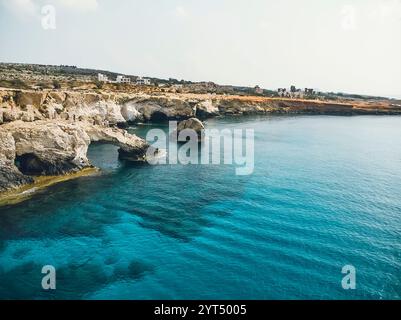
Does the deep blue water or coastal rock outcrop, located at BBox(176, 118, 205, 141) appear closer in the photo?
the deep blue water

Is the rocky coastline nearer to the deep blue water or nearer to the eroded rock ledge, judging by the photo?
the eroded rock ledge

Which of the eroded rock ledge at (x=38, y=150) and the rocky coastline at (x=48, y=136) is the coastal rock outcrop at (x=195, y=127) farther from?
the eroded rock ledge at (x=38, y=150)

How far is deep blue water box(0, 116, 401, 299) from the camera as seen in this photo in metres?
33.6

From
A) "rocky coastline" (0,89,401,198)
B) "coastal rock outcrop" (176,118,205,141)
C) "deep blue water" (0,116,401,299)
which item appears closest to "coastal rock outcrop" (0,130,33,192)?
"rocky coastline" (0,89,401,198)

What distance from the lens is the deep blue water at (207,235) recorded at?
3356cm

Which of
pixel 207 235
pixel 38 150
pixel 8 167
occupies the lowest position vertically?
pixel 207 235

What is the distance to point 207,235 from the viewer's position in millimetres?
43344

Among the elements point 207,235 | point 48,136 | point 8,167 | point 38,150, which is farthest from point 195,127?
point 207,235

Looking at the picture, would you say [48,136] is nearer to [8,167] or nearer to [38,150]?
[38,150]

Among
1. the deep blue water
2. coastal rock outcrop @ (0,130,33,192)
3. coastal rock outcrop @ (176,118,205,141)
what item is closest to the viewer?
the deep blue water

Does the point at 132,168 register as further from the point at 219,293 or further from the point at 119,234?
the point at 219,293

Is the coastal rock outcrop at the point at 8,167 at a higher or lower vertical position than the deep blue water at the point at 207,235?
higher

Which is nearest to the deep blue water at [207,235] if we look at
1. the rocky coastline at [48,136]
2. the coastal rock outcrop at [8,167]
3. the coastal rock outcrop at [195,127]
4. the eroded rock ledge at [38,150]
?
the coastal rock outcrop at [8,167]

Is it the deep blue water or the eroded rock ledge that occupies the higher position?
the eroded rock ledge
